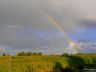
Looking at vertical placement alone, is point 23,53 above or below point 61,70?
above

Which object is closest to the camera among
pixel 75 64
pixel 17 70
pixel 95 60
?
pixel 17 70

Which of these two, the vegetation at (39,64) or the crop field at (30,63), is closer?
the crop field at (30,63)

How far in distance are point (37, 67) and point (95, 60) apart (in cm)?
5660

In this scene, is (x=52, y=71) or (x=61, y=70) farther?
(x=61, y=70)

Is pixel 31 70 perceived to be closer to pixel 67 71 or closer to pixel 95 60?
pixel 67 71

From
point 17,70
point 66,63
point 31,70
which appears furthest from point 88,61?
point 17,70

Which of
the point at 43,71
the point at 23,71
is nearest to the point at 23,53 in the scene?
the point at 43,71

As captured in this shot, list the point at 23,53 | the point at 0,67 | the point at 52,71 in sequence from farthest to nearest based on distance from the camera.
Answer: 1. the point at 23,53
2. the point at 52,71
3. the point at 0,67

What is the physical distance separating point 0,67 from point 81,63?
69206 mm

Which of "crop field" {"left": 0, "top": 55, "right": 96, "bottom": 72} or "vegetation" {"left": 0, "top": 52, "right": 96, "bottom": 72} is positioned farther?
"vegetation" {"left": 0, "top": 52, "right": 96, "bottom": 72}

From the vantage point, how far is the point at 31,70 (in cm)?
7162

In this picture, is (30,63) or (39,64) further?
(39,64)

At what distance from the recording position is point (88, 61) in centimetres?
12344

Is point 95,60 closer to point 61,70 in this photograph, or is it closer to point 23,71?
point 61,70
